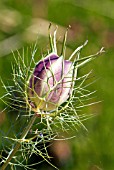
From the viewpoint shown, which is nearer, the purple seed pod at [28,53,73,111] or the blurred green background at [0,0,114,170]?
the purple seed pod at [28,53,73,111]

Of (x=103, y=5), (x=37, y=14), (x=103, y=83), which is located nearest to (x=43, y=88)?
(x=103, y=83)

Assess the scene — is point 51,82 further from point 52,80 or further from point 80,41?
point 80,41

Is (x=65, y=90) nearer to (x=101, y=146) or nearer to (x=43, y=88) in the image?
(x=43, y=88)

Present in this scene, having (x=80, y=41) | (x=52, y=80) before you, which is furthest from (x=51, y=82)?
(x=80, y=41)

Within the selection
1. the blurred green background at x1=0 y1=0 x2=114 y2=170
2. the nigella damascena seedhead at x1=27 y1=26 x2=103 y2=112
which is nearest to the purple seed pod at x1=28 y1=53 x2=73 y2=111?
the nigella damascena seedhead at x1=27 y1=26 x2=103 y2=112

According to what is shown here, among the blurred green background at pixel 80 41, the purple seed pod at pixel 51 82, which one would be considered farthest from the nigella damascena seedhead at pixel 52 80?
the blurred green background at pixel 80 41

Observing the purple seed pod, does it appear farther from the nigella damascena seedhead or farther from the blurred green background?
the blurred green background
